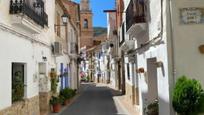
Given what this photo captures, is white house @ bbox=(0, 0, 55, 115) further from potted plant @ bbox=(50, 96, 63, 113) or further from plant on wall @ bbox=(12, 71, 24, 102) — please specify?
potted plant @ bbox=(50, 96, 63, 113)

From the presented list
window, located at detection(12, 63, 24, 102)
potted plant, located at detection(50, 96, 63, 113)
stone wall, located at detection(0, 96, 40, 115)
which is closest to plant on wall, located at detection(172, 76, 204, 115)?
stone wall, located at detection(0, 96, 40, 115)

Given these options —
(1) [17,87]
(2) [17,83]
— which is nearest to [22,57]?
(2) [17,83]

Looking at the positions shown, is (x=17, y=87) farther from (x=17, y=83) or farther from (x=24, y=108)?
(x=24, y=108)

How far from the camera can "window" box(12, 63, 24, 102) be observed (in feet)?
46.7

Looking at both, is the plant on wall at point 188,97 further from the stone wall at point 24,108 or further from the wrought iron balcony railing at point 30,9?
the wrought iron balcony railing at point 30,9

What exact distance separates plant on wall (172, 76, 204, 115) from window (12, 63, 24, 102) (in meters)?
6.52

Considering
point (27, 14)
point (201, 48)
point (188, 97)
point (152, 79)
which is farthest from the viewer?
point (152, 79)

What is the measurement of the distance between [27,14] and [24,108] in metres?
3.49

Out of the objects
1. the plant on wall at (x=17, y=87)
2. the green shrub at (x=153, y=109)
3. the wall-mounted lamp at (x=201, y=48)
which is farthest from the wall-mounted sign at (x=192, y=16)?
the plant on wall at (x=17, y=87)

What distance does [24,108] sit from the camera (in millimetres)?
14930

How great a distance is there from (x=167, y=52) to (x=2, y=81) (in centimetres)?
484

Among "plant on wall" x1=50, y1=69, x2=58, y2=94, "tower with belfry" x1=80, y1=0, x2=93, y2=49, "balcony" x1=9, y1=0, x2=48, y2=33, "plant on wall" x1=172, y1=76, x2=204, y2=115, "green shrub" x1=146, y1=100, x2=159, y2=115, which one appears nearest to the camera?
"plant on wall" x1=172, y1=76, x2=204, y2=115

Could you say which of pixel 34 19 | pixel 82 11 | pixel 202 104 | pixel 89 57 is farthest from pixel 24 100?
pixel 89 57

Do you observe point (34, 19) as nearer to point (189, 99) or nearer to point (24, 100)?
point (24, 100)
